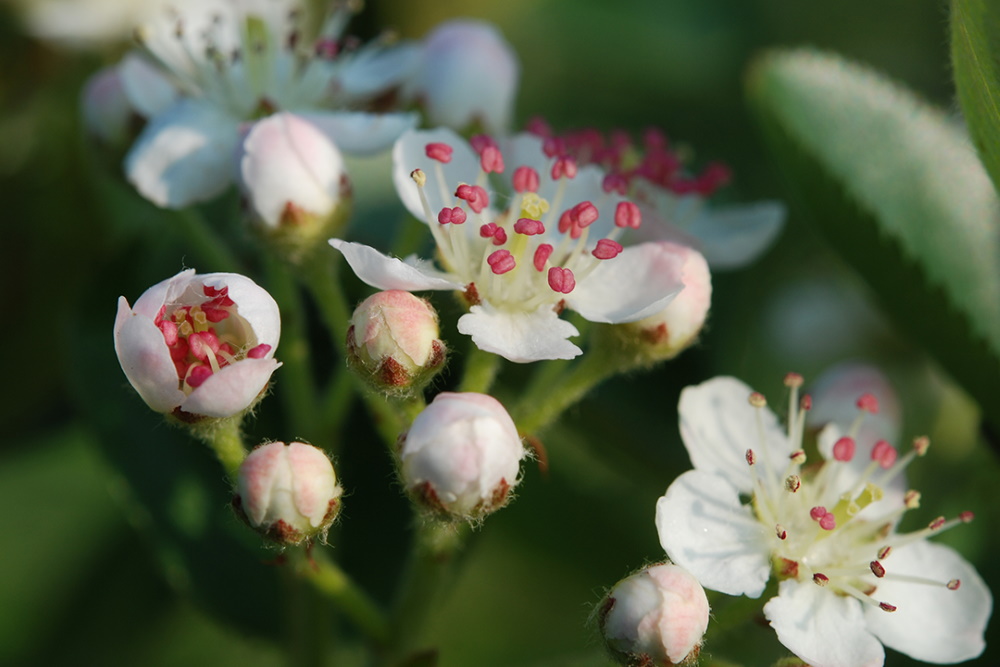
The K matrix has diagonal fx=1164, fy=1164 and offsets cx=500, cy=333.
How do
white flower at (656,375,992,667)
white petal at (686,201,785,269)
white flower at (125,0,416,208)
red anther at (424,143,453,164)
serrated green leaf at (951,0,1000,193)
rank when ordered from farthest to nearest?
white petal at (686,201,785,269) → white flower at (125,0,416,208) → red anther at (424,143,453,164) → white flower at (656,375,992,667) → serrated green leaf at (951,0,1000,193)

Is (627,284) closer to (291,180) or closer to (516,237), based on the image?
(516,237)

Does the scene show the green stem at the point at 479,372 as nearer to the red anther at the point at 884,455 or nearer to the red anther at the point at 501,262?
the red anther at the point at 501,262

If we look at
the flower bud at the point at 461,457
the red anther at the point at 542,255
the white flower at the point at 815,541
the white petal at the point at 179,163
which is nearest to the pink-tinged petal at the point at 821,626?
the white flower at the point at 815,541

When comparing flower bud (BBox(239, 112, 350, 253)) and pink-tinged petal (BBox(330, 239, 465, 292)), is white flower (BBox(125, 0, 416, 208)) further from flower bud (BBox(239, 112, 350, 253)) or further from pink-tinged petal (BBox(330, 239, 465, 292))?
pink-tinged petal (BBox(330, 239, 465, 292))

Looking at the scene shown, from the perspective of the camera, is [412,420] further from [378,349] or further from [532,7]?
[532,7]

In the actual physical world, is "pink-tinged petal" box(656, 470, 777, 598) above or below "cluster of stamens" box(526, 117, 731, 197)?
below

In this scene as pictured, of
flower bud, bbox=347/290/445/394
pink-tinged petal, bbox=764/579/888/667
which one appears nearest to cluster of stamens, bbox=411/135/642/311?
flower bud, bbox=347/290/445/394
